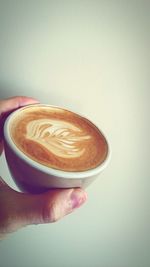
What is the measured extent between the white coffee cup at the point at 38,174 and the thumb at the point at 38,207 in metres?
0.01

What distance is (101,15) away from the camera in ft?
1.63

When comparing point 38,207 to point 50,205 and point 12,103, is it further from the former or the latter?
point 12,103

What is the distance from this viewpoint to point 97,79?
21.3 inches

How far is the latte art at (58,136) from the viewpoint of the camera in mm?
447

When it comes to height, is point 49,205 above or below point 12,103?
below

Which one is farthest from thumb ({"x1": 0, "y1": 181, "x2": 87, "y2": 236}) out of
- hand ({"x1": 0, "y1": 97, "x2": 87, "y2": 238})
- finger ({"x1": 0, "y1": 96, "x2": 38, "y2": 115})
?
finger ({"x1": 0, "y1": 96, "x2": 38, "y2": 115})

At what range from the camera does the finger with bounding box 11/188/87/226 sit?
15.2 inches

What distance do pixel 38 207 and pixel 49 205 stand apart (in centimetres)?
2

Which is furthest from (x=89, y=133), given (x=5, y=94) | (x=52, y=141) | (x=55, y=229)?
(x=55, y=229)

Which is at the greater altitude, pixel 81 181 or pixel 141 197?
pixel 81 181

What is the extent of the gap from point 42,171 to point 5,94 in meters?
0.23

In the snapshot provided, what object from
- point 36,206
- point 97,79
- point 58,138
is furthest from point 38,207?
point 97,79

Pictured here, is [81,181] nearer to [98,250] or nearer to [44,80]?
[44,80]

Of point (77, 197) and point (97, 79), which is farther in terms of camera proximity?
point (97, 79)
